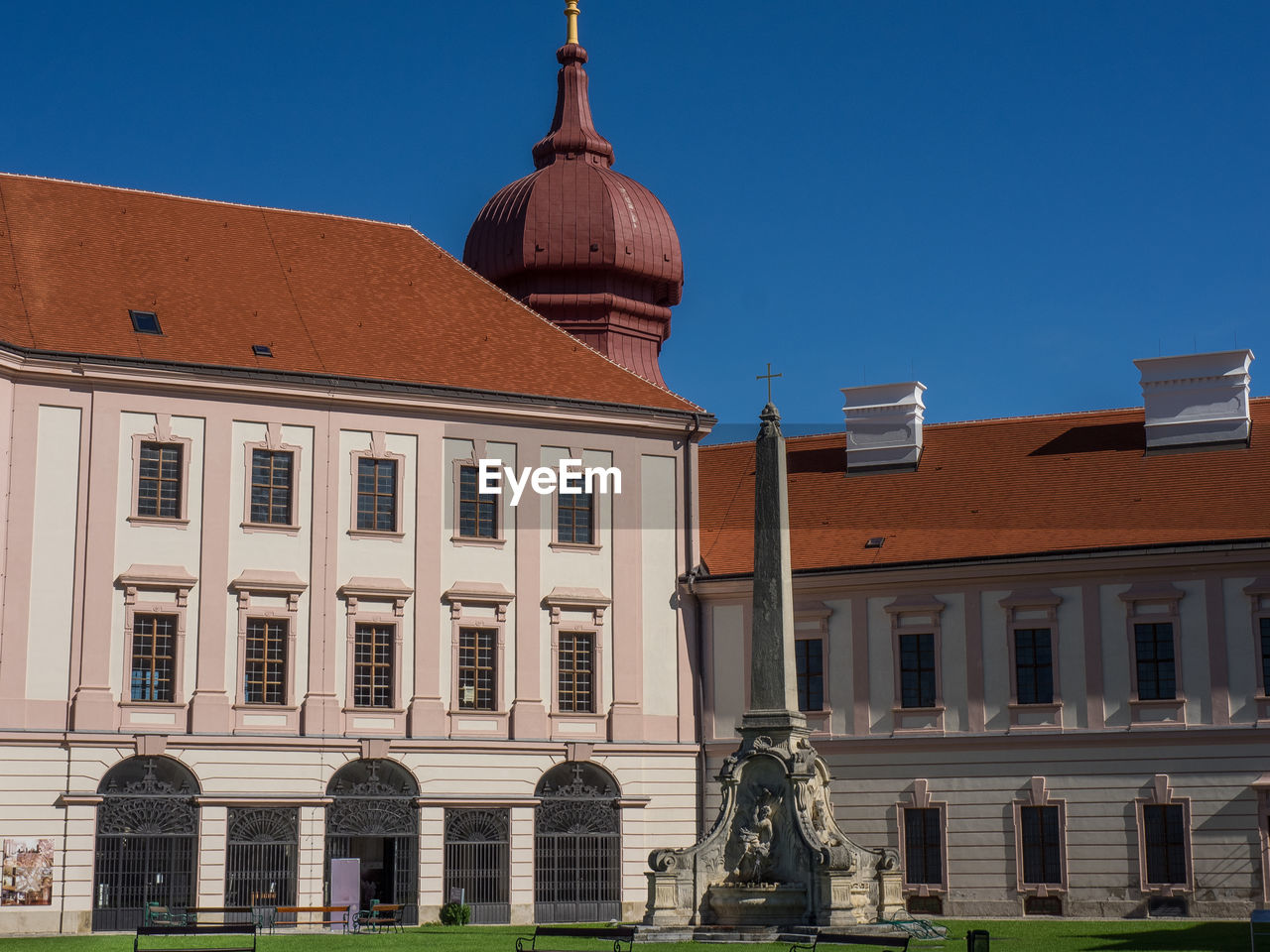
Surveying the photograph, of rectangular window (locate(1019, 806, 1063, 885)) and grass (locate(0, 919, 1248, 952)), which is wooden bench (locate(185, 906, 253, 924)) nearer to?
grass (locate(0, 919, 1248, 952))

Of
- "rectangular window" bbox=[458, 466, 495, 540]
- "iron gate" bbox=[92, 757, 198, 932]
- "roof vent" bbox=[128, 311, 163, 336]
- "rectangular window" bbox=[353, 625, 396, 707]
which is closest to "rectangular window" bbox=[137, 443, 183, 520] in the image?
"roof vent" bbox=[128, 311, 163, 336]

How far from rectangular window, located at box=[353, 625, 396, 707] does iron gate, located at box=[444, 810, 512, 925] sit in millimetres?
2661

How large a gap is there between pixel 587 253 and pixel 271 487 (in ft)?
42.4

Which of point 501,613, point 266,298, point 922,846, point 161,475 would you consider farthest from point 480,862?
point 266,298

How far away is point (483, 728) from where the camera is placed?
3934 centimetres

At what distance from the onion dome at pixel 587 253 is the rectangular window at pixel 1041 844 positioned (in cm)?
1542

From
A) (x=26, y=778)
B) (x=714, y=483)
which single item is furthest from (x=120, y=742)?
(x=714, y=483)

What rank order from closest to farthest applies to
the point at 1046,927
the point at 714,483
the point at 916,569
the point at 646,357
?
the point at 1046,927
the point at 916,569
the point at 714,483
the point at 646,357

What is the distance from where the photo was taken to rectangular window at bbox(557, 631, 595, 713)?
1590 inches

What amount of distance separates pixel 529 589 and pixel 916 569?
7869 mm

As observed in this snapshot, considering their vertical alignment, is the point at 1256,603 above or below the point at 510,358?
below

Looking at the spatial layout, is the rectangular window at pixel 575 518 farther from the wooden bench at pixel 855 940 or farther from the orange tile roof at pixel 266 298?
the wooden bench at pixel 855 940

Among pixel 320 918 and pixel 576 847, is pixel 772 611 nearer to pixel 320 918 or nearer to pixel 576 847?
pixel 576 847

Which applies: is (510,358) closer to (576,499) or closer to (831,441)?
(576,499)
